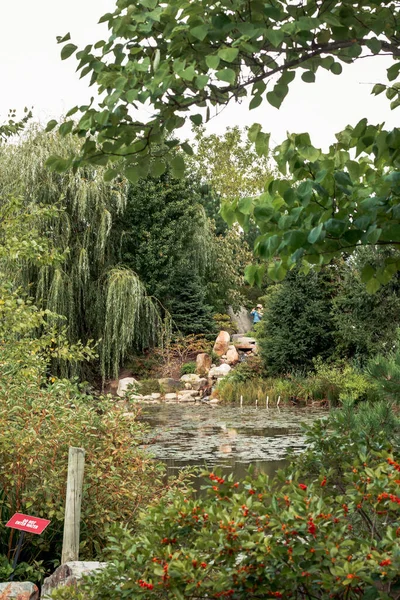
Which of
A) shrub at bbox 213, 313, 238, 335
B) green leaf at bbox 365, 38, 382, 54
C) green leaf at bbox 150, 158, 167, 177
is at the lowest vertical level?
shrub at bbox 213, 313, 238, 335

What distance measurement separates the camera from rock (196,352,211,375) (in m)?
24.2

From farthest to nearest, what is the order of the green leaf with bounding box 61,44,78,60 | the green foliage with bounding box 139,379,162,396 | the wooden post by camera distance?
1. the green foliage with bounding box 139,379,162,396
2. the wooden post
3. the green leaf with bounding box 61,44,78,60

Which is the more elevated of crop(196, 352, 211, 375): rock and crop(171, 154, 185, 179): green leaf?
crop(171, 154, 185, 179): green leaf

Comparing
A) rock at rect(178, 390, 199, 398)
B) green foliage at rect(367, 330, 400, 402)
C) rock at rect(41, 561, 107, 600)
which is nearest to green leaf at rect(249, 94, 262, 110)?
green foliage at rect(367, 330, 400, 402)

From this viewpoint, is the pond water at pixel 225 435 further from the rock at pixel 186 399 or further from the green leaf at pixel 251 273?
the green leaf at pixel 251 273

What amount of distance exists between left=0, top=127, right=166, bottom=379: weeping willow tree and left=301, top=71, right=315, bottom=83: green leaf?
1601 centimetres

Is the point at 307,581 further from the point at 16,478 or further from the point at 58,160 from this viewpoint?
the point at 16,478

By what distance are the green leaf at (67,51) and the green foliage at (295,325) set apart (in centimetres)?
1841

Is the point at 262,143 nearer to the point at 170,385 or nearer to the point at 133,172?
the point at 133,172

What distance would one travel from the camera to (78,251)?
2086 centimetres

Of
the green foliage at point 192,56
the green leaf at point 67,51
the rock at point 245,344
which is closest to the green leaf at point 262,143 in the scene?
the green foliage at point 192,56

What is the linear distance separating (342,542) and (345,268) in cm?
1953

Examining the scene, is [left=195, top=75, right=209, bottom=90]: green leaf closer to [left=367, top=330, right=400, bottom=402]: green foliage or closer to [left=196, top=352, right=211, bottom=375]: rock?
[left=367, top=330, right=400, bottom=402]: green foliage

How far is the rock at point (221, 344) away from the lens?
26000 mm
